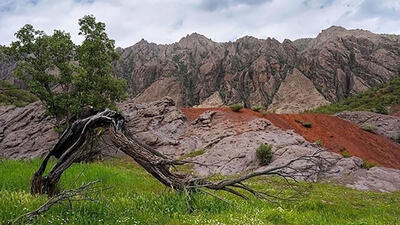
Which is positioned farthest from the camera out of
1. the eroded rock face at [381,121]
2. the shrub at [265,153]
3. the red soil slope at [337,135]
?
the eroded rock face at [381,121]

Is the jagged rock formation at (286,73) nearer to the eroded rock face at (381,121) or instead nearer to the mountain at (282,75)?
the mountain at (282,75)

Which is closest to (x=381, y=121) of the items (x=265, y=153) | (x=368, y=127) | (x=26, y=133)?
(x=368, y=127)

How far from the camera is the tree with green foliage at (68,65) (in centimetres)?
3678

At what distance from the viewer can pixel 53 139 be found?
140 ft

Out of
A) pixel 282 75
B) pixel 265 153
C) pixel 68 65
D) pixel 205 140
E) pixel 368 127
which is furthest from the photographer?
pixel 282 75

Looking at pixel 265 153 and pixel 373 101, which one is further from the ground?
pixel 265 153

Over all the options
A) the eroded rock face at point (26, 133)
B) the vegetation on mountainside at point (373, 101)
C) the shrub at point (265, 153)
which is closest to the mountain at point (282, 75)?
the vegetation on mountainside at point (373, 101)

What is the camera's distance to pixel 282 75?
467ft

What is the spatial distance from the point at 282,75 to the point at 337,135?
98907 mm

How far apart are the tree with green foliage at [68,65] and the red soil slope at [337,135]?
14.5 meters

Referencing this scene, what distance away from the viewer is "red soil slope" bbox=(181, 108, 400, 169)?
140 feet

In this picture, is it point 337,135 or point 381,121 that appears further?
point 381,121

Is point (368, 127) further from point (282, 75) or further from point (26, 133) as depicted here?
point (282, 75)

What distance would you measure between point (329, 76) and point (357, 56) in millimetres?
16577
